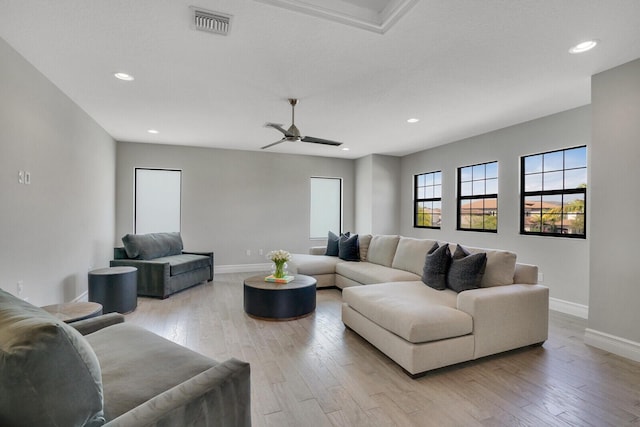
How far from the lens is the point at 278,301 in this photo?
3652 millimetres

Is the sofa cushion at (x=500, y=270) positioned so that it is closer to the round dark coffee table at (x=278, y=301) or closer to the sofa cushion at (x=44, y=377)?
the round dark coffee table at (x=278, y=301)

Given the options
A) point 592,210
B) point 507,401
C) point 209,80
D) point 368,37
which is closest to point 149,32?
point 209,80

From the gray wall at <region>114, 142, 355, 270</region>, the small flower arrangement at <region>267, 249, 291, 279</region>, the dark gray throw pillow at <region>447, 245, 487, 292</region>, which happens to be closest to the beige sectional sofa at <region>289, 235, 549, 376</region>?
the dark gray throw pillow at <region>447, 245, 487, 292</region>

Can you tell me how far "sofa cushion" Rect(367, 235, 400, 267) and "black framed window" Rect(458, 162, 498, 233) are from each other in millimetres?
1660

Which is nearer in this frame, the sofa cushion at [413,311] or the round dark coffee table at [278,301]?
the sofa cushion at [413,311]

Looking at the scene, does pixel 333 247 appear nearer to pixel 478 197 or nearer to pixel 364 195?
pixel 364 195

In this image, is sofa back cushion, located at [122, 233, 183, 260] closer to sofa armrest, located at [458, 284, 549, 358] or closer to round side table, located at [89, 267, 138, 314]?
round side table, located at [89, 267, 138, 314]

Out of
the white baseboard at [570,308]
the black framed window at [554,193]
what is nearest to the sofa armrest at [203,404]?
the white baseboard at [570,308]

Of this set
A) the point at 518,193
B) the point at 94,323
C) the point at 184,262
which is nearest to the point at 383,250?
the point at 518,193

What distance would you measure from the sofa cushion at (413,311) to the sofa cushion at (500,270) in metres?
0.35

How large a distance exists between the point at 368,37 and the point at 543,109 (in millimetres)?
2995

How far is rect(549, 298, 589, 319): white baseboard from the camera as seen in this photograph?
3872 mm

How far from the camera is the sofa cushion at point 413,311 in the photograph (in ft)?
7.95

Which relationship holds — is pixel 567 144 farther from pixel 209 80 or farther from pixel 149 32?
pixel 149 32
